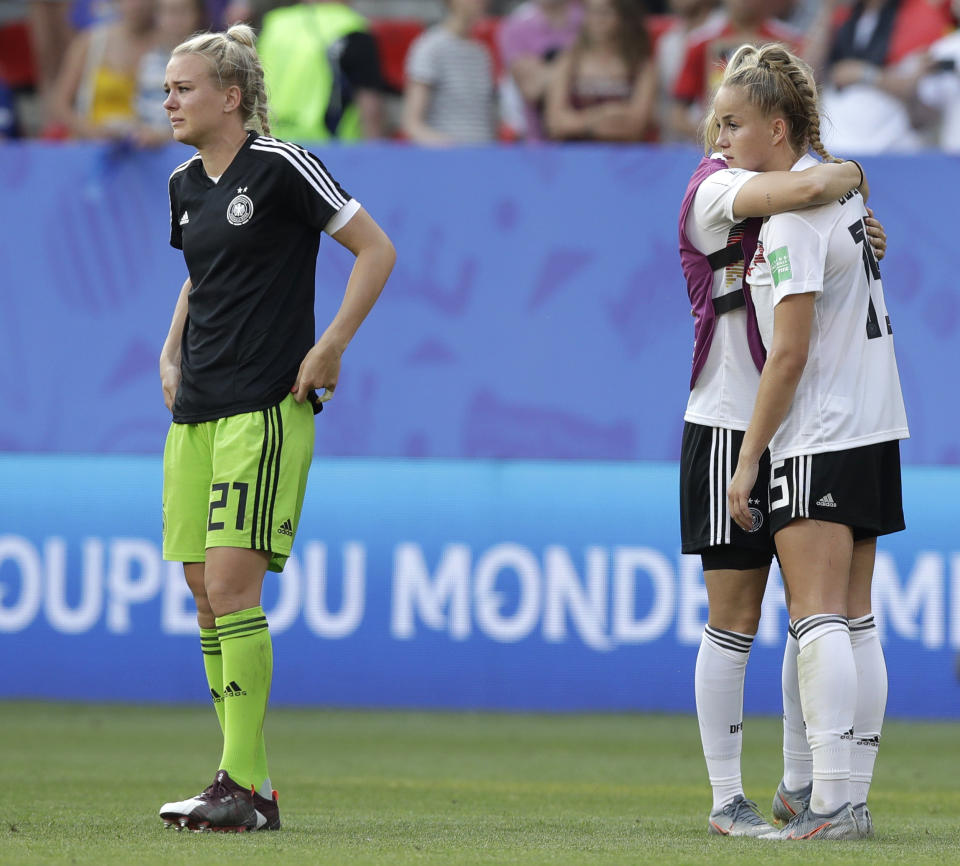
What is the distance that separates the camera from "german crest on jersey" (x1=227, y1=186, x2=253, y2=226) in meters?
4.61

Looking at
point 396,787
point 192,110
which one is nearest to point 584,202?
point 396,787

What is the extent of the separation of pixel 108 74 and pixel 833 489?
709 centimetres

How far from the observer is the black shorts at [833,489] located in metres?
4.30

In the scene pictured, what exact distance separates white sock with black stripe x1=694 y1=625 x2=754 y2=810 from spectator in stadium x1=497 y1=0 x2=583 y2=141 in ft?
19.7

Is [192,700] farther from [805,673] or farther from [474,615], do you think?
[805,673]

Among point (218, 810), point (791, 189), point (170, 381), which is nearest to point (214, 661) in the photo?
point (218, 810)

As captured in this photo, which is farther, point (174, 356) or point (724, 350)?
point (174, 356)

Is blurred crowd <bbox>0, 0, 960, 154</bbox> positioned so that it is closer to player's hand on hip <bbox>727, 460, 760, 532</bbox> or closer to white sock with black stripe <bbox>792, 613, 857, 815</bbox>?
player's hand on hip <bbox>727, 460, 760, 532</bbox>

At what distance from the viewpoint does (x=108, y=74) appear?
10.3 metres

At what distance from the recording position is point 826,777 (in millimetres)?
4258

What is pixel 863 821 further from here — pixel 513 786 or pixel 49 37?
pixel 49 37

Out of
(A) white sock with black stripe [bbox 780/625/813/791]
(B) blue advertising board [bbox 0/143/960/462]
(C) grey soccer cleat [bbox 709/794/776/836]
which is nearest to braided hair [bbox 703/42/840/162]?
(A) white sock with black stripe [bbox 780/625/813/791]

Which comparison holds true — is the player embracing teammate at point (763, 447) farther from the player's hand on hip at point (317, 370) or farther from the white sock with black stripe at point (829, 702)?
the player's hand on hip at point (317, 370)

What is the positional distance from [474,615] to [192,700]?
1.51 metres
